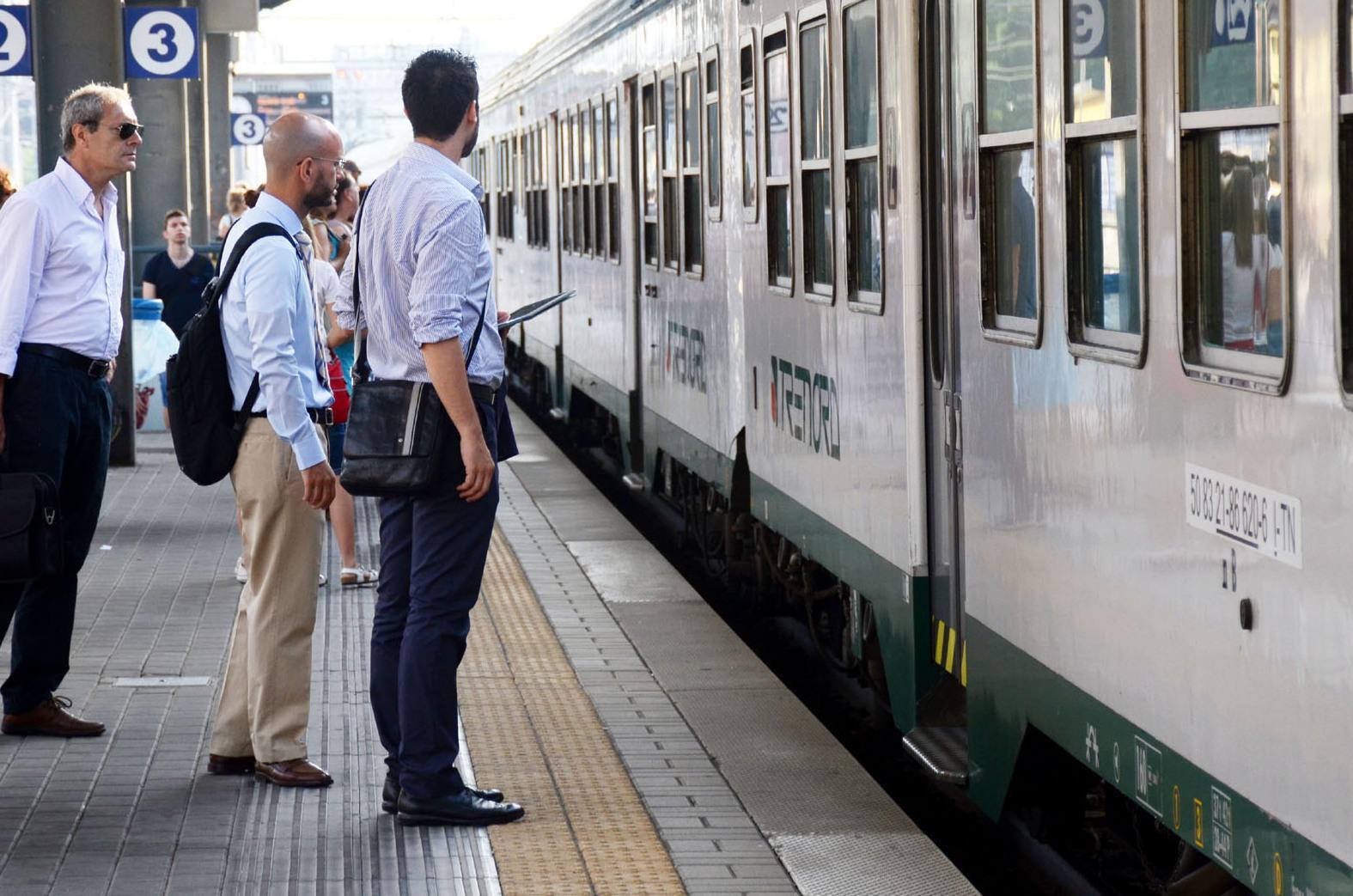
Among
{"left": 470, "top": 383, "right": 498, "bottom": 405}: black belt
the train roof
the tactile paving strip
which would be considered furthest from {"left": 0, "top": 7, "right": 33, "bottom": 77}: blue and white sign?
{"left": 470, "top": 383, "right": 498, "bottom": 405}: black belt

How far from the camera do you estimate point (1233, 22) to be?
3689mm

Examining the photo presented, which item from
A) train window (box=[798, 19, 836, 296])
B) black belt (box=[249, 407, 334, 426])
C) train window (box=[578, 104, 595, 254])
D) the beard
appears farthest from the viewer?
train window (box=[578, 104, 595, 254])

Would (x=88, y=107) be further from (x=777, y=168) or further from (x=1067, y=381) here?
(x=1067, y=381)

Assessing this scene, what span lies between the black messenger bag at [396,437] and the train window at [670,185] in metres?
5.56

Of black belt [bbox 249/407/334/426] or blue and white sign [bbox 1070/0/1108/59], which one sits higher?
blue and white sign [bbox 1070/0/1108/59]

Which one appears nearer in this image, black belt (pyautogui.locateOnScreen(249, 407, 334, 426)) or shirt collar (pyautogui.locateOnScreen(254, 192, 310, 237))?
shirt collar (pyautogui.locateOnScreen(254, 192, 310, 237))

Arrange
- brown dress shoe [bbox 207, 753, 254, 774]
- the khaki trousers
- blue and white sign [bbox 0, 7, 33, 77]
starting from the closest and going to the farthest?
the khaki trousers → brown dress shoe [bbox 207, 753, 254, 774] → blue and white sign [bbox 0, 7, 33, 77]

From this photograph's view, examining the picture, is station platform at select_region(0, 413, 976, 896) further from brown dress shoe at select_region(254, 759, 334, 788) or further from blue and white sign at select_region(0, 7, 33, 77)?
blue and white sign at select_region(0, 7, 33, 77)

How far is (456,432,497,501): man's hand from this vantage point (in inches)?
203

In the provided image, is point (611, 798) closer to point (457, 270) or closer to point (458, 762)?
point (458, 762)

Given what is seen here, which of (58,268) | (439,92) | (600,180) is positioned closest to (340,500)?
(58,268)

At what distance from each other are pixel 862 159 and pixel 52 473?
264cm

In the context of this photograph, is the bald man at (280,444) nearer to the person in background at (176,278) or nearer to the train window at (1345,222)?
the train window at (1345,222)

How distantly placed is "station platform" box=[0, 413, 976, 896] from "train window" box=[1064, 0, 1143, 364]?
149 centimetres
